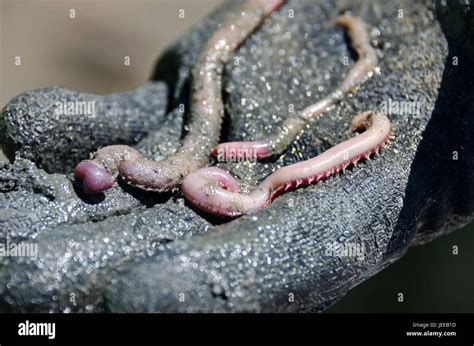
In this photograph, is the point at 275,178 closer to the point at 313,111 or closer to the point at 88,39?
the point at 313,111

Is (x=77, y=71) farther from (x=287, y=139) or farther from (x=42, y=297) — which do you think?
(x=42, y=297)

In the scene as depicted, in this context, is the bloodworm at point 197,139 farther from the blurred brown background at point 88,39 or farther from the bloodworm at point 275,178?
the blurred brown background at point 88,39

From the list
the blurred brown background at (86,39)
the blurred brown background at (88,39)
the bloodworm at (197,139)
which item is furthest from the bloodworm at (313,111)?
the blurred brown background at (88,39)

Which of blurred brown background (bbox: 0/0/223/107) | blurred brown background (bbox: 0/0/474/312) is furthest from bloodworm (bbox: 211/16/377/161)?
blurred brown background (bbox: 0/0/223/107)

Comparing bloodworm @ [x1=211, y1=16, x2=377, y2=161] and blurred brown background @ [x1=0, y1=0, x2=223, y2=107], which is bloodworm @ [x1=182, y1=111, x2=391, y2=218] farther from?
Result: blurred brown background @ [x1=0, y1=0, x2=223, y2=107]

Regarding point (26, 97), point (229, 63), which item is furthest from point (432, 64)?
point (26, 97)

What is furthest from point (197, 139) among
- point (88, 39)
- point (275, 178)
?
point (88, 39)
